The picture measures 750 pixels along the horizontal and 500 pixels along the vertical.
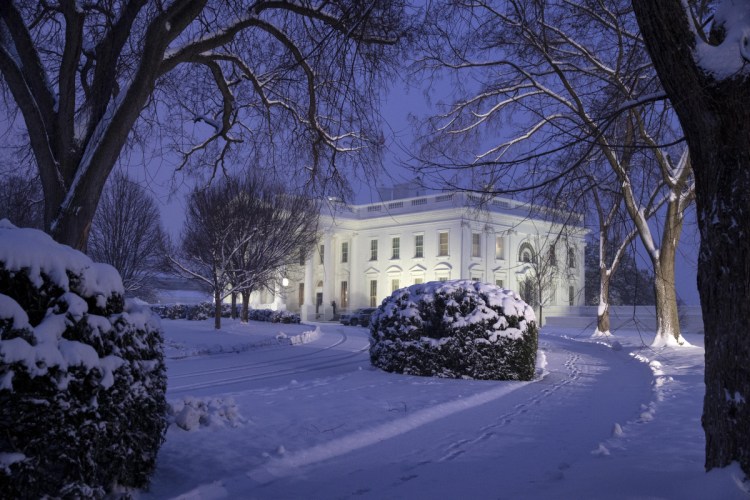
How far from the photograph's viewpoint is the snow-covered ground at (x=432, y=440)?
5.04 metres

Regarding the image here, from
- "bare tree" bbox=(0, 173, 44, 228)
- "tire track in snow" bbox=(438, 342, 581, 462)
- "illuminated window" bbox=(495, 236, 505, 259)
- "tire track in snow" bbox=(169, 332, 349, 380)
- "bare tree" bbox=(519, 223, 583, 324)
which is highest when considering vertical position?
"illuminated window" bbox=(495, 236, 505, 259)

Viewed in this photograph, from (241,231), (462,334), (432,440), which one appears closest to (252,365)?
(462,334)

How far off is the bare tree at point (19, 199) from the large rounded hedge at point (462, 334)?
686cm

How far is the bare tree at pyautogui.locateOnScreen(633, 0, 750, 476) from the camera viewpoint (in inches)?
158

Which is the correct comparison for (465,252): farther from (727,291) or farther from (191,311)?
(727,291)

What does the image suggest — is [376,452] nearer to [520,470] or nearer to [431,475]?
[431,475]

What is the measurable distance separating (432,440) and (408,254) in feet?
164

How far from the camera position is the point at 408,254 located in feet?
187

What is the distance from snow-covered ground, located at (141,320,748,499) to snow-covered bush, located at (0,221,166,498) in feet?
2.86

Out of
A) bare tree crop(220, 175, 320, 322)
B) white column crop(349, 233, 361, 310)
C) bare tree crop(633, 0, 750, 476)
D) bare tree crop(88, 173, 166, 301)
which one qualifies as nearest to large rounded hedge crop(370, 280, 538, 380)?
bare tree crop(633, 0, 750, 476)

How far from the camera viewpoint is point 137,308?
189 inches

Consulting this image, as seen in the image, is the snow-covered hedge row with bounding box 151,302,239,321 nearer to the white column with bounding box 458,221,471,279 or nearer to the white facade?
the white facade

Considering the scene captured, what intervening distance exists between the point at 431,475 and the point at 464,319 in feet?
22.5

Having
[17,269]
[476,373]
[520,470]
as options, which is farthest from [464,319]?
[17,269]
